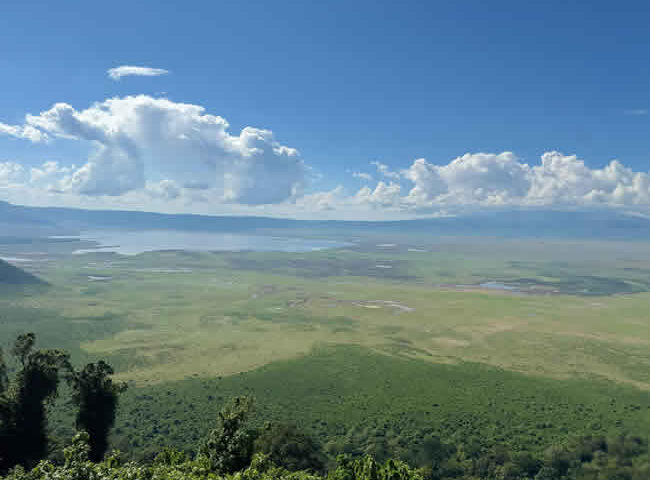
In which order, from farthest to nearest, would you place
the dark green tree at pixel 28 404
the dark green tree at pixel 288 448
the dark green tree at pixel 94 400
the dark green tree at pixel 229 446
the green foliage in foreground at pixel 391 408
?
the green foliage in foreground at pixel 391 408 → the dark green tree at pixel 288 448 → the dark green tree at pixel 94 400 → the dark green tree at pixel 28 404 → the dark green tree at pixel 229 446

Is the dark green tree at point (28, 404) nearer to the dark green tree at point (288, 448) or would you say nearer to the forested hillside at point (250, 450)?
the forested hillside at point (250, 450)

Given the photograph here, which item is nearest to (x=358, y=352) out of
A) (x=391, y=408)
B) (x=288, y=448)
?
(x=391, y=408)

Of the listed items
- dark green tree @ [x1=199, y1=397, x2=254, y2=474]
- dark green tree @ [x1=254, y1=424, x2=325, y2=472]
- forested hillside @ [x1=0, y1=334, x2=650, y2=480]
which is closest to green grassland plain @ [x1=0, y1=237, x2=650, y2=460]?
forested hillside @ [x1=0, y1=334, x2=650, y2=480]

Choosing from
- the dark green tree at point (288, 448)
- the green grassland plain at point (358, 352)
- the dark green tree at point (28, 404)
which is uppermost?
the dark green tree at point (28, 404)

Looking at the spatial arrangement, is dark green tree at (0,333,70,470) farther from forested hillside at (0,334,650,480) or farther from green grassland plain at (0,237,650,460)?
green grassland plain at (0,237,650,460)

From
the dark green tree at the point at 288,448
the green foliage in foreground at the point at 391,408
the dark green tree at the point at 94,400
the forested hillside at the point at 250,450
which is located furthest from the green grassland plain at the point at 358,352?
the dark green tree at the point at 94,400

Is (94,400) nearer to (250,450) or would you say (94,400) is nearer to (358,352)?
(250,450)
